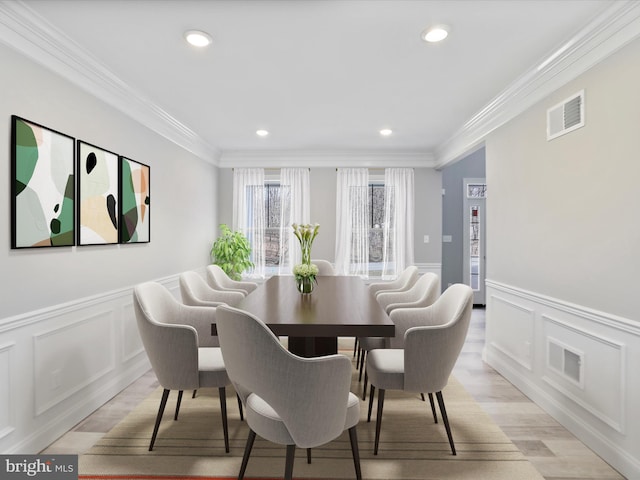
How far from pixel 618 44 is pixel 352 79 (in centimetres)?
171

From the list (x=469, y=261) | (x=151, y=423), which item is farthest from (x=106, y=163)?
(x=469, y=261)

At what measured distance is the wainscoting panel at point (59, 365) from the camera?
2137 millimetres

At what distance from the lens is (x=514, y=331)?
3383 millimetres

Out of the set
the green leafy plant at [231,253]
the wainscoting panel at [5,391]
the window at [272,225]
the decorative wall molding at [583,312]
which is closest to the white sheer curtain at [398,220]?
the window at [272,225]

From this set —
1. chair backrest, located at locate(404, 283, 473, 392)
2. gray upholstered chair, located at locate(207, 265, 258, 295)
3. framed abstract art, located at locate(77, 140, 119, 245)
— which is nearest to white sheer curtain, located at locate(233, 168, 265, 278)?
gray upholstered chair, located at locate(207, 265, 258, 295)

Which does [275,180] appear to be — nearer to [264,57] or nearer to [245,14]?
[264,57]

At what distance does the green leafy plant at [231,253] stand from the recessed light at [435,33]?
3.95 m

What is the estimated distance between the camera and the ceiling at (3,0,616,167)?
2129 millimetres

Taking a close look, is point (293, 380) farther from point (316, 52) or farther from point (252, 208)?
point (252, 208)

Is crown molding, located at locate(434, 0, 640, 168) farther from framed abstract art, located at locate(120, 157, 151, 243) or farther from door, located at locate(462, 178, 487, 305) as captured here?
framed abstract art, located at locate(120, 157, 151, 243)

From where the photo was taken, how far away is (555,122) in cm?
277

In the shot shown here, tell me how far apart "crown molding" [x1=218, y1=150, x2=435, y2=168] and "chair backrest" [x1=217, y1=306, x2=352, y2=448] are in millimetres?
4600

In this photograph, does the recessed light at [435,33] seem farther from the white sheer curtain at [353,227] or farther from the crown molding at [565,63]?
the white sheer curtain at [353,227]

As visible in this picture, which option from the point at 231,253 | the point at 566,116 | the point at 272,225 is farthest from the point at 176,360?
the point at 272,225
